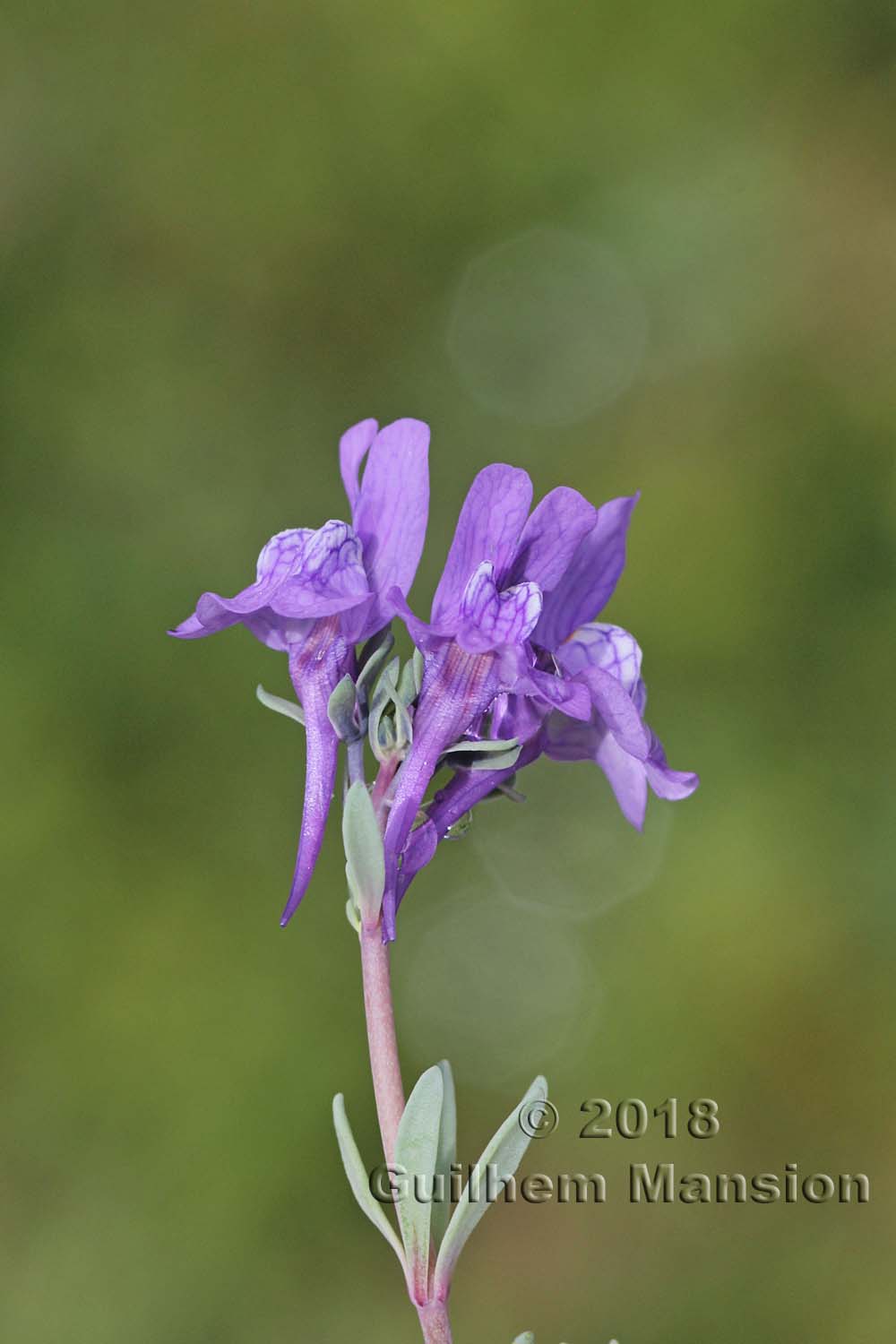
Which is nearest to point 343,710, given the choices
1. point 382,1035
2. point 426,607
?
point 382,1035

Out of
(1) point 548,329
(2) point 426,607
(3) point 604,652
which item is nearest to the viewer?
(3) point 604,652

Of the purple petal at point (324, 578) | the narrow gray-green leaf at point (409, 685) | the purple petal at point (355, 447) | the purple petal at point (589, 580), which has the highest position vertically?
the purple petal at point (355, 447)

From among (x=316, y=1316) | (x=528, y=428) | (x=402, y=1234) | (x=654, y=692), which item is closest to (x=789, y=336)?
(x=528, y=428)

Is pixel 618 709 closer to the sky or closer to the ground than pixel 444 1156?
closer to the sky

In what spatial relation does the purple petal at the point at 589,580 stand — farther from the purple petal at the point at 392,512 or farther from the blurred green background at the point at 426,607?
the blurred green background at the point at 426,607

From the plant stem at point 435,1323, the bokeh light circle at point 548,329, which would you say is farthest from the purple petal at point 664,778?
the bokeh light circle at point 548,329

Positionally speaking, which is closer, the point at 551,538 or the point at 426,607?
the point at 551,538

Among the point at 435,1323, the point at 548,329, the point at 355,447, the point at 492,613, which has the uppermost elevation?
the point at 548,329

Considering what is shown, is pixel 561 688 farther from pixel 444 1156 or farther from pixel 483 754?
pixel 444 1156
